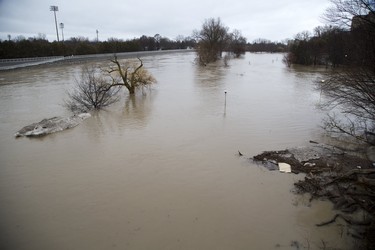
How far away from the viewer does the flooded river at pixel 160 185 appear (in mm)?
7852

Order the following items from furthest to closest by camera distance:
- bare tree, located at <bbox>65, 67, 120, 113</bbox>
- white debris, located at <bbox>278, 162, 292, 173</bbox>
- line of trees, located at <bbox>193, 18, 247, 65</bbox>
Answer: line of trees, located at <bbox>193, 18, 247, 65</bbox>
bare tree, located at <bbox>65, 67, 120, 113</bbox>
white debris, located at <bbox>278, 162, 292, 173</bbox>

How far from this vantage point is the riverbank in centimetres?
791

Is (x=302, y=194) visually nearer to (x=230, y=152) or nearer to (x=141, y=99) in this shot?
(x=230, y=152)

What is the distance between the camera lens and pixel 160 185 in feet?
34.1

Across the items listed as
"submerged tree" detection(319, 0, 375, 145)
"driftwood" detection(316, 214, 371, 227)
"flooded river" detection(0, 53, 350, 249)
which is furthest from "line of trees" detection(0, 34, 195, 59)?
"driftwood" detection(316, 214, 371, 227)

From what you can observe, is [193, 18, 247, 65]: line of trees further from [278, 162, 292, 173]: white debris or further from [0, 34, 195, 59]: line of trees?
[278, 162, 292, 173]: white debris

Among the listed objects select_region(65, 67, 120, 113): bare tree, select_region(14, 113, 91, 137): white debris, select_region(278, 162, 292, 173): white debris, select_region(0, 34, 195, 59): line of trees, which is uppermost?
select_region(0, 34, 195, 59): line of trees

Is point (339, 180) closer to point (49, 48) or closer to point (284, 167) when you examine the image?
point (284, 167)

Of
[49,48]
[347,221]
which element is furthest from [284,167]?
[49,48]

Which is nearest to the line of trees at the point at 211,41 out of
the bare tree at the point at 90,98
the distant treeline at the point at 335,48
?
the distant treeline at the point at 335,48

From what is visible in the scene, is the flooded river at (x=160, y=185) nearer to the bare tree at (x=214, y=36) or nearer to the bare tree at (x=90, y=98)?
the bare tree at (x=90, y=98)

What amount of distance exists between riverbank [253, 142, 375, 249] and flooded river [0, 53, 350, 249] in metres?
0.46

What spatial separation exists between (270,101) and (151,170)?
1431cm

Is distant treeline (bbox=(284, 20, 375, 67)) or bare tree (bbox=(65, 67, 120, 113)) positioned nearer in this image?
distant treeline (bbox=(284, 20, 375, 67))
